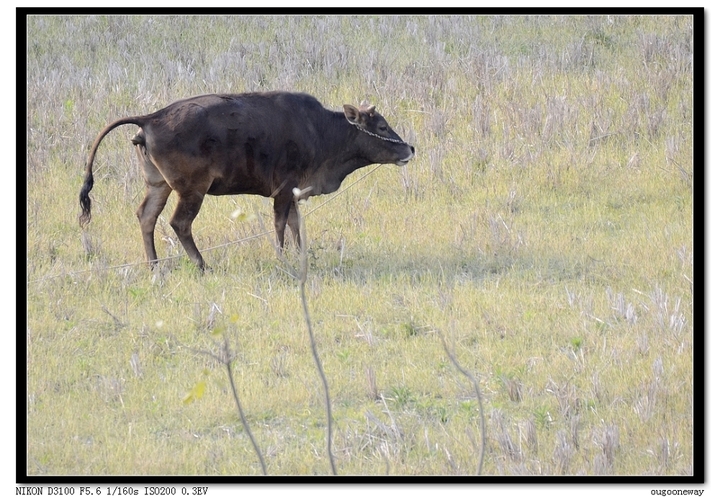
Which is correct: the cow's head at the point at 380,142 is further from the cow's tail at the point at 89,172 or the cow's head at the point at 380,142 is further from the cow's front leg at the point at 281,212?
the cow's tail at the point at 89,172

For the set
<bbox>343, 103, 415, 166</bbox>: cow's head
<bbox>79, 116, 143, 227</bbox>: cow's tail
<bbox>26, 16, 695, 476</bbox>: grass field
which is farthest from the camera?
<bbox>343, 103, 415, 166</bbox>: cow's head

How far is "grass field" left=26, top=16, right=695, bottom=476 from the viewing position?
251 inches

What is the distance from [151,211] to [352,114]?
86.0 inches

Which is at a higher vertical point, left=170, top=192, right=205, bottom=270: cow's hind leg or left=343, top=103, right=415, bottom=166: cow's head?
left=343, top=103, right=415, bottom=166: cow's head

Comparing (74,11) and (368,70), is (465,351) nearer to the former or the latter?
(74,11)

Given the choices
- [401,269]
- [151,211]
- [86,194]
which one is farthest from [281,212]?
[86,194]

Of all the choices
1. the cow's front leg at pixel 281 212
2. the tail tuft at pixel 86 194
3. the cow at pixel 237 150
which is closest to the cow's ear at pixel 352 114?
the cow at pixel 237 150

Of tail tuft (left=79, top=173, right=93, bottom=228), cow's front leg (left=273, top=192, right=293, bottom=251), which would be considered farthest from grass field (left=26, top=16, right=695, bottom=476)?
tail tuft (left=79, top=173, right=93, bottom=228)

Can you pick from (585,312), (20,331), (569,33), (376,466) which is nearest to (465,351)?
(585,312)

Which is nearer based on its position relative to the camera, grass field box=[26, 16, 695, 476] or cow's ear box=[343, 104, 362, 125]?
grass field box=[26, 16, 695, 476]

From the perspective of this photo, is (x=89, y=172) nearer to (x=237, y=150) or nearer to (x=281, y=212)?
(x=237, y=150)

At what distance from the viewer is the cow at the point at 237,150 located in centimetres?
916

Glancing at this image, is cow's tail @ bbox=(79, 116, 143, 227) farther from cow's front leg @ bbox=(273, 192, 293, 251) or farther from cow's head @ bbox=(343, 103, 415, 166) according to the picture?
cow's head @ bbox=(343, 103, 415, 166)

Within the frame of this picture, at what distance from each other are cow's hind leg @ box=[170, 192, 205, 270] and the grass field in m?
0.18
